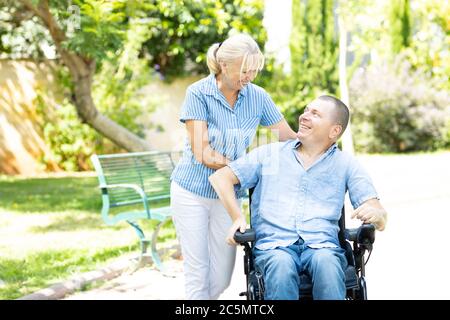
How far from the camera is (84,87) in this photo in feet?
31.2

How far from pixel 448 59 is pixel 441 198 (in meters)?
7.70

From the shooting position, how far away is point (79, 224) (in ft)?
28.3

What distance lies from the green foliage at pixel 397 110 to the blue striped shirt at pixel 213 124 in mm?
13772

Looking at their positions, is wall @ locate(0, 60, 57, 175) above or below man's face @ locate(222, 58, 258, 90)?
below

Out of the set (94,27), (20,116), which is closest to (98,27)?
(94,27)

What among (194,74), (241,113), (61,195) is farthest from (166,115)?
(241,113)

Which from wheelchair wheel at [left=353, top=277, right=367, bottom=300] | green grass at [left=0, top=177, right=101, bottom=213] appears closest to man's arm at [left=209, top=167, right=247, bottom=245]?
wheelchair wheel at [left=353, top=277, right=367, bottom=300]

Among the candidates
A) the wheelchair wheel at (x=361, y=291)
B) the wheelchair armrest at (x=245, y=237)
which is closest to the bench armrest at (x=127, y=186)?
the wheelchair armrest at (x=245, y=237)

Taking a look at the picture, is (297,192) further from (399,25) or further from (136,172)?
(399,25)

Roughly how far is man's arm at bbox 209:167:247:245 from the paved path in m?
1.91

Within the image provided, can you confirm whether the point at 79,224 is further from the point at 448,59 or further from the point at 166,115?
the point at 448,59

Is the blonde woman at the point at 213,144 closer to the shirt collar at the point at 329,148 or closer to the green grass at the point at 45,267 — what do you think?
the shirt collar at the point at 329,148

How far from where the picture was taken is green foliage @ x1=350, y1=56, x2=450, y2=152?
682 inches

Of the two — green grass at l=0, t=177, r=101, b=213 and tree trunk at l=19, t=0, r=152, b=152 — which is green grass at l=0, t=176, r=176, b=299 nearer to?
green grass at l=0, t=177, r=101, b=213
